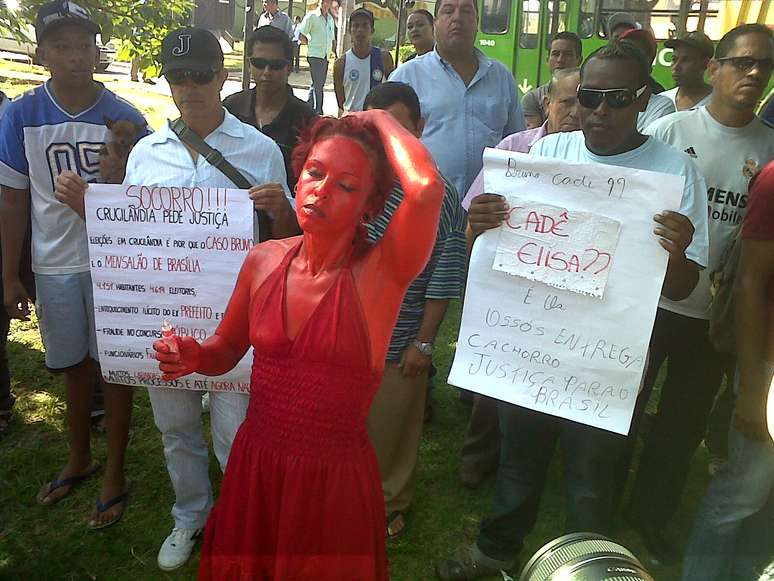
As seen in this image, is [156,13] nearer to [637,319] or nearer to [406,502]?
[406,502]

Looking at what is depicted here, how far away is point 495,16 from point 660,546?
9.13 m

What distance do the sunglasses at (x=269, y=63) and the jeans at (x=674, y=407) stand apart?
7.77 feet

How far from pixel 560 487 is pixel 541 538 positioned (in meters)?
0.45

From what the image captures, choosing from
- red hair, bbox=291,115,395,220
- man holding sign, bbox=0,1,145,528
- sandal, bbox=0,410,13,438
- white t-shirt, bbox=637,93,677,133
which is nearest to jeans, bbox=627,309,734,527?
white t-shirt, bbox=637,93,677,133

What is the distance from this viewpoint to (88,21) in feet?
9.87

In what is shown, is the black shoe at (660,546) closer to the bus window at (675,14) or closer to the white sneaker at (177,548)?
the white sneaker at (177,548)

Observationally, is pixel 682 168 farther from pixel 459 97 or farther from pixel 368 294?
pixel 459 97

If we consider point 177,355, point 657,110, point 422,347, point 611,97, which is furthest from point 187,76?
point 657,110

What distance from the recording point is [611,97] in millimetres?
2262

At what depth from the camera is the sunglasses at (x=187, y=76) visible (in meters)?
2.51

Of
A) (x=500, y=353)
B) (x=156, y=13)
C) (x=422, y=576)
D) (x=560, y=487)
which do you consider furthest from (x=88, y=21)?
(x=560, y=487)

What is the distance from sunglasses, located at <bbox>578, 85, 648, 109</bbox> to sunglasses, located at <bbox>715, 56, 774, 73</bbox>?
0.85 meters

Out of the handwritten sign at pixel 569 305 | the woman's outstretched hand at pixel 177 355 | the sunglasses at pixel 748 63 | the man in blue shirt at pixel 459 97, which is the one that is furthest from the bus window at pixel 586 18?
the woman's outstretched hand at pixel 177 355

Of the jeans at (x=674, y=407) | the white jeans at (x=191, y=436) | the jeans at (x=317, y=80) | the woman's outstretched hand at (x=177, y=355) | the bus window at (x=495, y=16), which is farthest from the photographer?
the jeans at (x=317, y=80)
